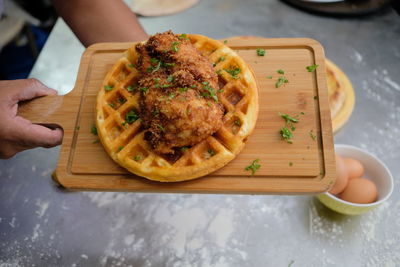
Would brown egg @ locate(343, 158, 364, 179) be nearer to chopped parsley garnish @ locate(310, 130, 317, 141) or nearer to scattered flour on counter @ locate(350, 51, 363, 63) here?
chopped parsley garnish @ locate(310, 130, 317, 141)

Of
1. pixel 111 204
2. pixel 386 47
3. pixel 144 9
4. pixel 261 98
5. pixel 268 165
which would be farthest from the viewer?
pixel 144 9

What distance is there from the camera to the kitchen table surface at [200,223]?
6.52 ft

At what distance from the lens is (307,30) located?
3.03 m

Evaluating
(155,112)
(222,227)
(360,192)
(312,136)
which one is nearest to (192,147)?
(155,112)

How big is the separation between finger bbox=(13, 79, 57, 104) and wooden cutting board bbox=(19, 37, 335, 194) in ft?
0.13

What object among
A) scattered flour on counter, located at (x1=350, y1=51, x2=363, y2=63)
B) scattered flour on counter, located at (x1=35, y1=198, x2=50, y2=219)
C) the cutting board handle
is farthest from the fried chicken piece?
scattered flour on counter, located at (x1=350, y1=51, x2=363, y2=63)

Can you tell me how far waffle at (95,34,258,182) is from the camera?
159 centimetres

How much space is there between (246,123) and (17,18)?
3.25 m

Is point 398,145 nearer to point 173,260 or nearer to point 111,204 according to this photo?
point 173,260

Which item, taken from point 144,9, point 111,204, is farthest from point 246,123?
point 144,9

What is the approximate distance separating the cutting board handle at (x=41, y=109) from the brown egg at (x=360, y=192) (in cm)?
166

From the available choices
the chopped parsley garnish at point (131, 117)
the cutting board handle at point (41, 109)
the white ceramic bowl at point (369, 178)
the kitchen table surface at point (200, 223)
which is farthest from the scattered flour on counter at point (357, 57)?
the cutting board handle at point (41, 109)

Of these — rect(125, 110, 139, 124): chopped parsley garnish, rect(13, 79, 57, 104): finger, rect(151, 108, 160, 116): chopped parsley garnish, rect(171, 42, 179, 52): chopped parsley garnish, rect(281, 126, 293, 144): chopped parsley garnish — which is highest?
rect(13, 79, 57, 104): finger

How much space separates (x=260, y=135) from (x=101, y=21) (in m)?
1.40
